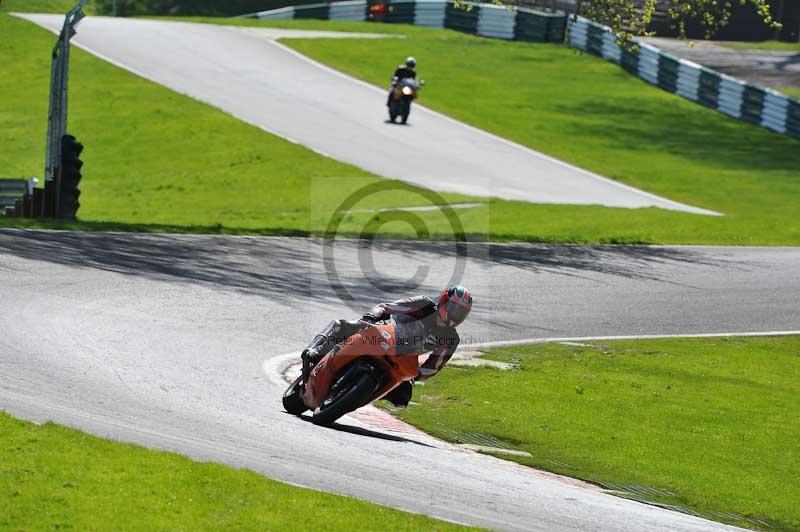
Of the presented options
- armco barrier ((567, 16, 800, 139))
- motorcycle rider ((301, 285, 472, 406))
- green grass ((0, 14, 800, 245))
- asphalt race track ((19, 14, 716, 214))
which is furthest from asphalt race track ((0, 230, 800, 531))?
armco barrier ((567, 16, 800, 139))

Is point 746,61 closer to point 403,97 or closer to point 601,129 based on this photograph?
point 601,129

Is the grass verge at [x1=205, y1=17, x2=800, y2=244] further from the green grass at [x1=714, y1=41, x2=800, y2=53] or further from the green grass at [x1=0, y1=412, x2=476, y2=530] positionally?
the green grass at [x1=0, y1=412, x2=476, y2=530]

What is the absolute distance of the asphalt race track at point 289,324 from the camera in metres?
10.1

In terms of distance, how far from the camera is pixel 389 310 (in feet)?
38.6

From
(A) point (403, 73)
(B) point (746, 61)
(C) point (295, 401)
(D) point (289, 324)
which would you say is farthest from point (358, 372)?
(B) point (746, 61)

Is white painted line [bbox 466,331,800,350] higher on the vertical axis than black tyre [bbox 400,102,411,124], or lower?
lower

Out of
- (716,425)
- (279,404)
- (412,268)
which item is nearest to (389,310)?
(279,404)

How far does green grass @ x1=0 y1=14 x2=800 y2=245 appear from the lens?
90.1 ft

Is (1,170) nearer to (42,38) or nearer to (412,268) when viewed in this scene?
(42,38)

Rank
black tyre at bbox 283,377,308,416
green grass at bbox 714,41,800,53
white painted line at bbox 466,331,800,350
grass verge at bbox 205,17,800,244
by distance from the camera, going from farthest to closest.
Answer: green grass at bbox 714,41,800,53 < grass verge at bbox 205,17,800,244 < white painted line at bbox 466,331,800,350 < black tyre at bbox 283,377,308,416

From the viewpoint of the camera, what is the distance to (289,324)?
16828 mm

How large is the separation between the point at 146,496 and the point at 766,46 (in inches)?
1960

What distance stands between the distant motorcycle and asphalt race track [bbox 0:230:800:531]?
522 inches

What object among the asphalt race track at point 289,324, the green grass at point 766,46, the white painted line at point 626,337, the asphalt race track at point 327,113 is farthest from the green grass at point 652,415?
the green grass at point 766,46
